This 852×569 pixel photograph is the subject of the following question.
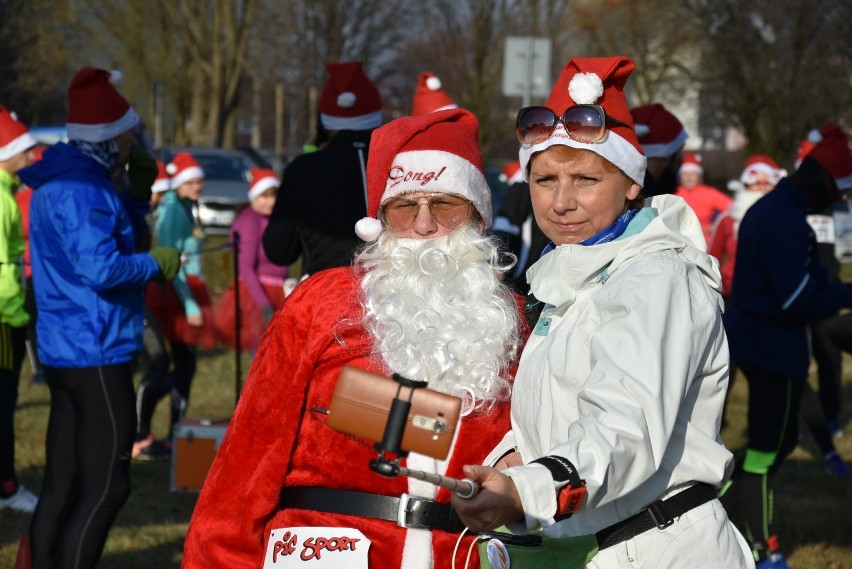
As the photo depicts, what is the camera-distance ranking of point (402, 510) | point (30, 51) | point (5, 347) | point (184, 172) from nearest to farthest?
point (402, 510)
point (5, 347)
point (184, 172)
point (30, 51)

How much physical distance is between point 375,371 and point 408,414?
41.6 inches

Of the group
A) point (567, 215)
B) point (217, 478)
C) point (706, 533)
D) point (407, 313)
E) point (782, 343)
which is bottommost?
point (782, 343)

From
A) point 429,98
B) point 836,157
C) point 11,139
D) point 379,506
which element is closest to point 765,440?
point 836,157

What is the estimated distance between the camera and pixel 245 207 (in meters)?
10.1

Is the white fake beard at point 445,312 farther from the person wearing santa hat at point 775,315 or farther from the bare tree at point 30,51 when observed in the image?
the bare tree at point 30,51

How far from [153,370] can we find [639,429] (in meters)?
6.85

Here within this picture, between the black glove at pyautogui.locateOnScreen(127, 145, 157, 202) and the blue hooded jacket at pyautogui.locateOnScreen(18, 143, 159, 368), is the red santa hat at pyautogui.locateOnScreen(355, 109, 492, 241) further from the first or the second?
the black glove at pyautogui.locateOnScreen(127, 145, 157, 202)

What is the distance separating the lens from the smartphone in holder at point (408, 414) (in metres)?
1.95

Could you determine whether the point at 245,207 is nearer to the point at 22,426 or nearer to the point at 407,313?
the point at 22,426

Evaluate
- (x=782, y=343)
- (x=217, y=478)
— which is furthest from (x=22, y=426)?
(x=217, y=478)

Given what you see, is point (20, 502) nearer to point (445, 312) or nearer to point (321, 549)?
point (321, 549)

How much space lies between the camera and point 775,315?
5.97 metres

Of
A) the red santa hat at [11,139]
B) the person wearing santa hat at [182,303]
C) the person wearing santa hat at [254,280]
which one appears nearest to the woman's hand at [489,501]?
the red santa hat at [11,139]

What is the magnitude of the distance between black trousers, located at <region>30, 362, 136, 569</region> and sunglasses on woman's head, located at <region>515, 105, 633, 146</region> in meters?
2.71
